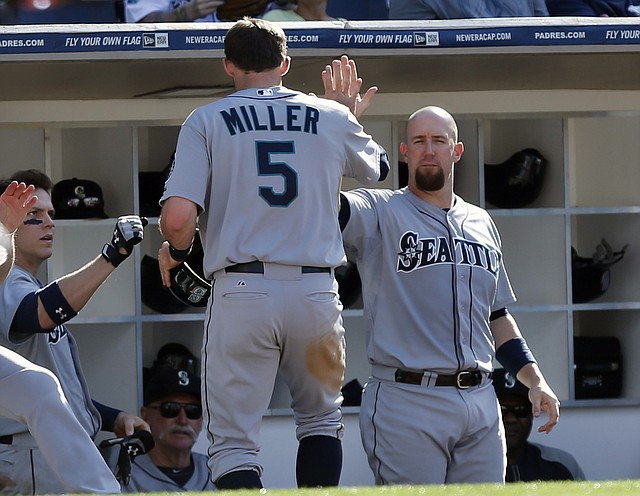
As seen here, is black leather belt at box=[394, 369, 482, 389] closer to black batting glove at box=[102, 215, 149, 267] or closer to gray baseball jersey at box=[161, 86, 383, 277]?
gray baseball jersey at box=[161, 86, 383, 277]

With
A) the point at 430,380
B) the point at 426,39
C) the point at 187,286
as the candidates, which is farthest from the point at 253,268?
the point at 426,39

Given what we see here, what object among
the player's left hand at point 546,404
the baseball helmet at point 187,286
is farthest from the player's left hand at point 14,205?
the player's left hand at point 546,404

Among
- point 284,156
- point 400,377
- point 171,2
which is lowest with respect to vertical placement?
point 400,377

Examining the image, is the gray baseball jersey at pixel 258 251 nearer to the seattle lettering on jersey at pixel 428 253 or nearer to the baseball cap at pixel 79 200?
the seattle lettering on jersey at pixel 428 253

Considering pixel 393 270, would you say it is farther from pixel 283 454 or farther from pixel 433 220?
pixel 283 454

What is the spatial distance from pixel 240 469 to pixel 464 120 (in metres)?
3.07

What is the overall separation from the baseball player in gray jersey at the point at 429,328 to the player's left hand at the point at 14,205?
1.18 m

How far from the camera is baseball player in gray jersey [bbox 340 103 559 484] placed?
465cm

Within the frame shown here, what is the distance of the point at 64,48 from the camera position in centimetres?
538

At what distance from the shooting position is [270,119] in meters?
4.11

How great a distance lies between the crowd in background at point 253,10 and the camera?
655 centimetres

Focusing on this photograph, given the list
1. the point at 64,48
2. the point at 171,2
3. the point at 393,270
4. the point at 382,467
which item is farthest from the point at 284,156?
the point at 171,2

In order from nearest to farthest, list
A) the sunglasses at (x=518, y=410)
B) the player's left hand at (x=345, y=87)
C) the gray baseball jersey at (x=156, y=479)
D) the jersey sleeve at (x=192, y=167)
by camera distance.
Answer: the jersey sleeve at (x=192, y=167) < the player's left hand at (x=345, y=87) < the gray baseball jersey at (x=156, y=479) < the sunglasses at (x=518, y=410)

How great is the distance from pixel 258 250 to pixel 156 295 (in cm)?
249
